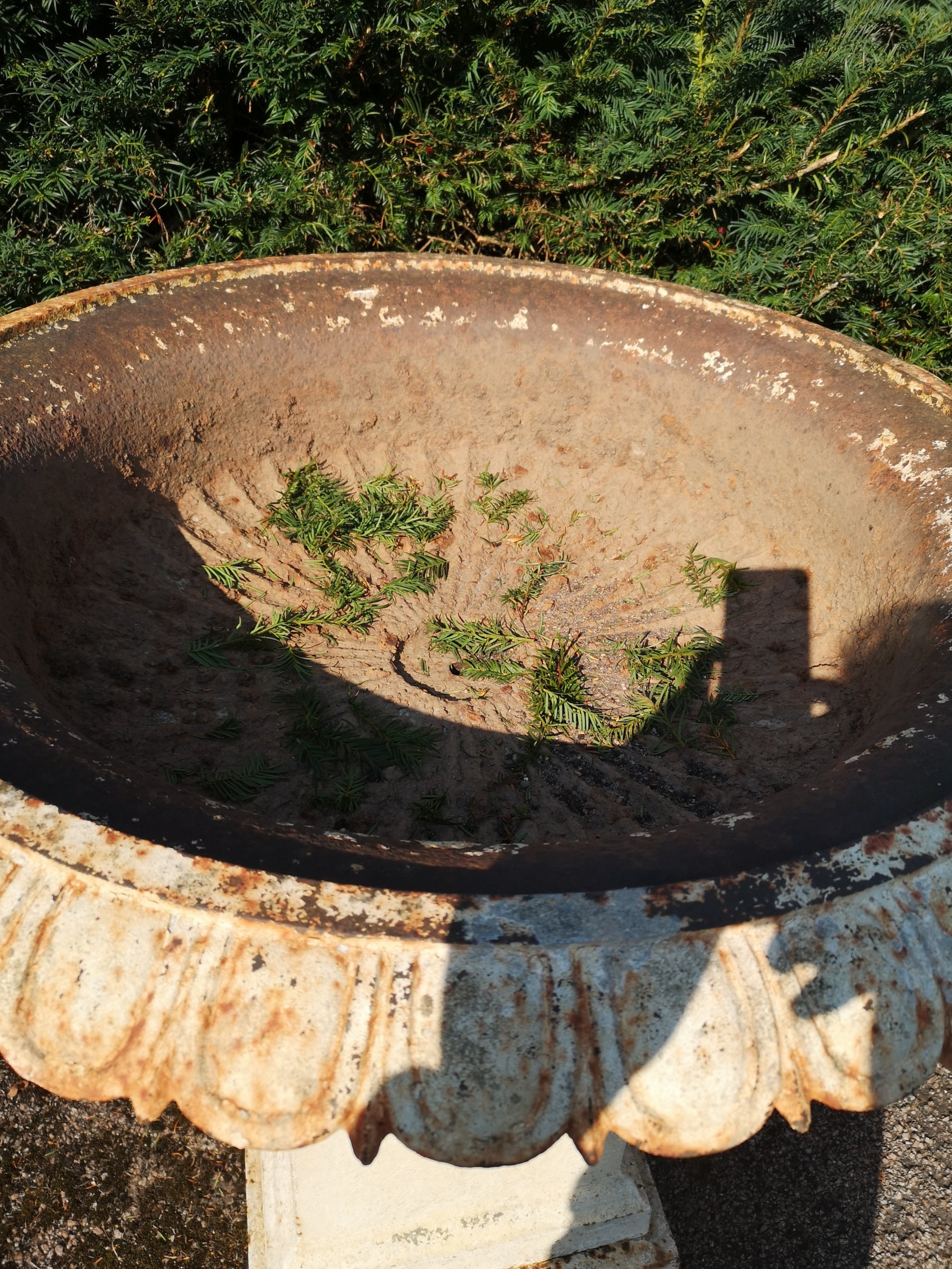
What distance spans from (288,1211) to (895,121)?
354 cm

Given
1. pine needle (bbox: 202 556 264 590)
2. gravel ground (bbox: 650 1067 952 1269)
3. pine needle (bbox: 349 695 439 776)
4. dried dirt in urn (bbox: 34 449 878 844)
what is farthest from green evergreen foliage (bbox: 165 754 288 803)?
gravel ground (bbox: 650 1067 952 1269)

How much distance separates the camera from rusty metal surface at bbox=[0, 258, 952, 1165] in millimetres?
1029

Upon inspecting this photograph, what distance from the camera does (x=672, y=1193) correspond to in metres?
2.04

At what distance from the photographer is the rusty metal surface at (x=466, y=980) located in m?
1.03

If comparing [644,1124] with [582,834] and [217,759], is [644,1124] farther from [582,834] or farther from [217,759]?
[217,759]

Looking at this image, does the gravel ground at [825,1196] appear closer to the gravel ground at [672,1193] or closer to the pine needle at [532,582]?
the gravel ground at [672,1193]

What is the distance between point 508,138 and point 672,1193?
313 cm

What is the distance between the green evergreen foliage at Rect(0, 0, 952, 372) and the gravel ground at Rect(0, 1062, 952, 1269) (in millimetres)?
2425

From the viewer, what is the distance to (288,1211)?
181 cm

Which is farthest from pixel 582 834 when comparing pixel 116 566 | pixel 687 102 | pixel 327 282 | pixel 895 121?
pixel 895 121

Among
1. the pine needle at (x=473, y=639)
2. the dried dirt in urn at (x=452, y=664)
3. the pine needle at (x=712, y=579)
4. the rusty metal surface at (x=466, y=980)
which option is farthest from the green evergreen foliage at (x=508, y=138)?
the rusty metal surface at (x=466, y=980)

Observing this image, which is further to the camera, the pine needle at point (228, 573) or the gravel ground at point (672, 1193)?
the pine needle at point (228, 573)

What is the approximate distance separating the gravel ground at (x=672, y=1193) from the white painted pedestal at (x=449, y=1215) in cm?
23

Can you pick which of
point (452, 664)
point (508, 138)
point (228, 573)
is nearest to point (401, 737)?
point (452, 664)
